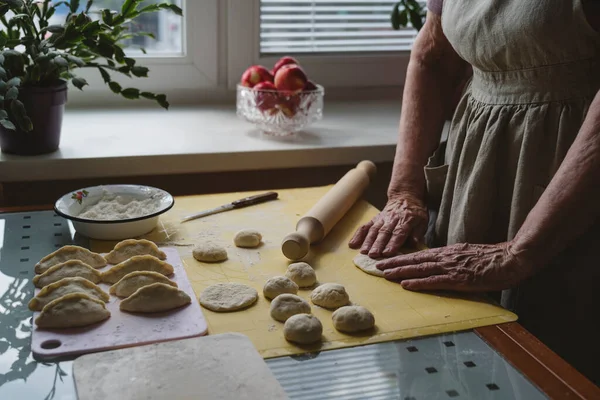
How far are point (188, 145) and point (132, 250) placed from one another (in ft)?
1.97

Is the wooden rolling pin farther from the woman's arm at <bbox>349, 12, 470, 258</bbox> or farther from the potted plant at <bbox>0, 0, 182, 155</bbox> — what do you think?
the potted plant at <bbox>0, 0, 182, 155</bbox>

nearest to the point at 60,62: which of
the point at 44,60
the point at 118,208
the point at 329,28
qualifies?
the point at 44,60

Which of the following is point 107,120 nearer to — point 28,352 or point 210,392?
point 28,352

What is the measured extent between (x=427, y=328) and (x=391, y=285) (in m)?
0.15

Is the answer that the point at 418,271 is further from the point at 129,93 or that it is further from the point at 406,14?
the point at 406,14

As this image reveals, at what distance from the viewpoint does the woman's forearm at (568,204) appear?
1.05 metres

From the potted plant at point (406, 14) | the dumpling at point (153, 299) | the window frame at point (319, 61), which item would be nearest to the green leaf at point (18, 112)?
the dumpling at point (153, 299)

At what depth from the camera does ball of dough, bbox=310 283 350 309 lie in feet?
3.41

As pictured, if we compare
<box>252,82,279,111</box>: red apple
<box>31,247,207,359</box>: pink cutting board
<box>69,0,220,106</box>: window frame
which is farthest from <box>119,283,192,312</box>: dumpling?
<box>69,0,220,106</box>: window frame

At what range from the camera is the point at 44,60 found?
1.40 m

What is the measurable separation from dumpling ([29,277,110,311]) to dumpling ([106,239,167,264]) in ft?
0.37

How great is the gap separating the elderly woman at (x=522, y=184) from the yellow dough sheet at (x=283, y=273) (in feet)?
0.17

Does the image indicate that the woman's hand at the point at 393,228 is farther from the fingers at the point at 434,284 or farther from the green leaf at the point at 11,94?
the green leaf at the point at 11,94

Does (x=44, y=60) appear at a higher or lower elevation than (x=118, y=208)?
higher
